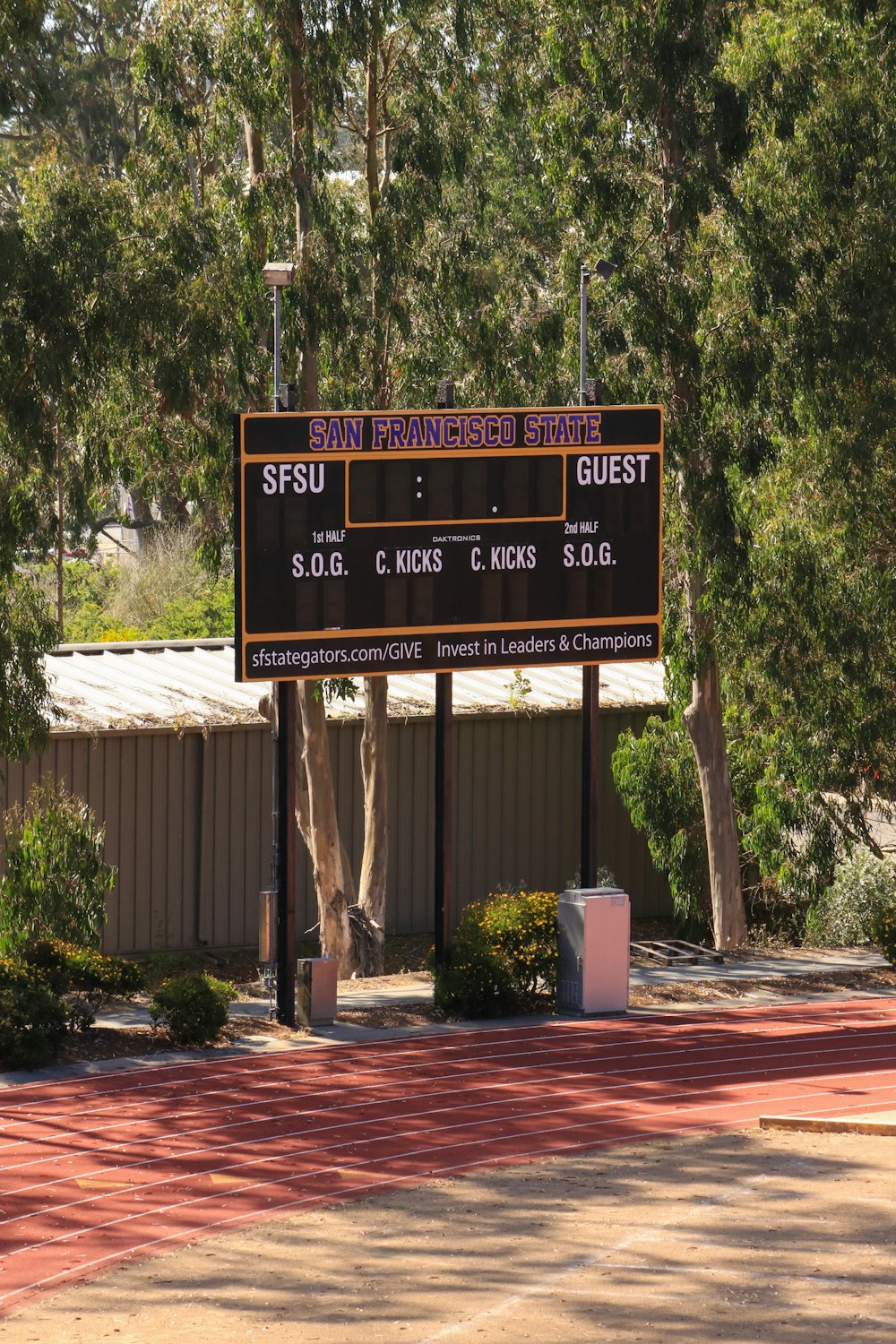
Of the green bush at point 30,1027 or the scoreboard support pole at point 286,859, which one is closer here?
the green bush at point 30,1027

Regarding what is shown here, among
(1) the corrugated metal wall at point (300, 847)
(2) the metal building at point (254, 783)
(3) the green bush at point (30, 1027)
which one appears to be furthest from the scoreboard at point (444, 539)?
(1) the corrugated metal wall at point (300, 847)

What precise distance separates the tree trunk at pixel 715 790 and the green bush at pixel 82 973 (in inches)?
421

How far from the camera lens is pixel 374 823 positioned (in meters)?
26.7

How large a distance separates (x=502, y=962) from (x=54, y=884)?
5438mm

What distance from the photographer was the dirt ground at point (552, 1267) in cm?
1044

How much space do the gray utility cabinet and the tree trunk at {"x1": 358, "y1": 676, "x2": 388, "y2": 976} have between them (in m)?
7.03

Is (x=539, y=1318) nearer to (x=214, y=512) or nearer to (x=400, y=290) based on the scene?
(x=400, y=290)

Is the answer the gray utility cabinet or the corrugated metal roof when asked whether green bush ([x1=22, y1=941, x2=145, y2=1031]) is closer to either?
the gray utility cabinet

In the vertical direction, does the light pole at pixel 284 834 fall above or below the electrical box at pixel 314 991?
above

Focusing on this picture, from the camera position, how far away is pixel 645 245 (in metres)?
25.0

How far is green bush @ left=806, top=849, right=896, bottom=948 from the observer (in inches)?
989

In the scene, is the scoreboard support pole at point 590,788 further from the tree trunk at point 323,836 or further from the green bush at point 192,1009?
the tree trunk at point 323,836

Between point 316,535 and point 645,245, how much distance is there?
926 cm

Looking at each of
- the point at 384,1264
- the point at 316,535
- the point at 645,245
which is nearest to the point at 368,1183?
the point at 384,1264
